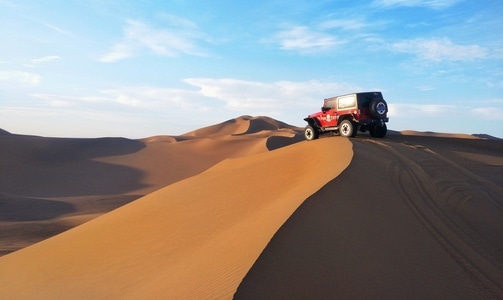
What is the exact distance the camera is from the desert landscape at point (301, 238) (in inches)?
174

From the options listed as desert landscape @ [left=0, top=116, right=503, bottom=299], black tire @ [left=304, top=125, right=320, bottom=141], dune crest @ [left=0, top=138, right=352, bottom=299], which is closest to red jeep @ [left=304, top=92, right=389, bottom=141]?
black tire @ [left=304, top=125, right=320, bottom=141]

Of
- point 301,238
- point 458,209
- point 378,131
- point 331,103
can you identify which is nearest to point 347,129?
point 331,103

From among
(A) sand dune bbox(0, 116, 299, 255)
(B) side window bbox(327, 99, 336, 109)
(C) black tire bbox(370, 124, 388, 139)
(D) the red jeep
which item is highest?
(B) side window bbox(327, 99, 336, 109)

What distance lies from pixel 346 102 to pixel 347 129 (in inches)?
38.0

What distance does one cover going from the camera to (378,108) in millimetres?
14219

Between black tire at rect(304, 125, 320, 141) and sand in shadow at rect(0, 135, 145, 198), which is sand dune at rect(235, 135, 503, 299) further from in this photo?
sand in shadow at rect(0, 135, 145, 198)

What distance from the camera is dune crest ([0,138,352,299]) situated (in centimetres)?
495

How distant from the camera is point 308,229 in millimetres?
5184

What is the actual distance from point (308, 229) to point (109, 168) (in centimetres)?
3026

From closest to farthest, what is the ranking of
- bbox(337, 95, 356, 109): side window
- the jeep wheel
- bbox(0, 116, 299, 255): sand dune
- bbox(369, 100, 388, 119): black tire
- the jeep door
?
bbox(369, 100, 388, 119): black tire, bbox(337, 95, 356, 109): side window, the jeep door, the jeep wheel, bbox(0, 116, 299, 255): sand dune

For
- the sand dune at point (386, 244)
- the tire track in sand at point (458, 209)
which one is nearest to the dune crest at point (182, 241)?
the sand dune at point (386, 244)

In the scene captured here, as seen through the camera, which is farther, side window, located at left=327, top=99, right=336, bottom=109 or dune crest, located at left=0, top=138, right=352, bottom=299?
side window, located at left=327, top=99, right=336, bottom=109

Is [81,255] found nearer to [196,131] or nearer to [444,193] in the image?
[444,193]

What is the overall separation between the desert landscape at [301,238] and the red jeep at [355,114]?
8.92ft
